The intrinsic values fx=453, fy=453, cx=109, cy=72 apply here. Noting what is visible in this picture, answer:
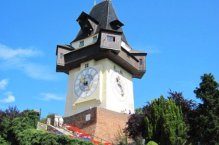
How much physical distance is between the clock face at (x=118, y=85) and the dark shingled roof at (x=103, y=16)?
13.2 feet

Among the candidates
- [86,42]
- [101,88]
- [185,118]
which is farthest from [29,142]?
[86,42]

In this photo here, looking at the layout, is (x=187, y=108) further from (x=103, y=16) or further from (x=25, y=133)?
(x=103, y=16)

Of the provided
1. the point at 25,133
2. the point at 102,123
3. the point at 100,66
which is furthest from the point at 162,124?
the point at 100,66

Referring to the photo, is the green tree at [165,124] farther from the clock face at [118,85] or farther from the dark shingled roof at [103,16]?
the dark shingled roof at [103,16]

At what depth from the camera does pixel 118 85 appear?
3734 cm

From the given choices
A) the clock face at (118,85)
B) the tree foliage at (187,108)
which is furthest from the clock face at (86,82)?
the tree foliage at (187,108)

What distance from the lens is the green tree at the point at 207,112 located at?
2380cm

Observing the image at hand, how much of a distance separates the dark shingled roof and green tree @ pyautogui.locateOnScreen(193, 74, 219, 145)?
14.2m

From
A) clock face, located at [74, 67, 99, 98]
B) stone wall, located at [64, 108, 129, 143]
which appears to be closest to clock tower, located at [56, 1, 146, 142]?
clock face, located at [74, 67, 99, 98]

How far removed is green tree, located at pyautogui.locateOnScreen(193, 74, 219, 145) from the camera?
2380 cm

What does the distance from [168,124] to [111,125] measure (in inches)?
423

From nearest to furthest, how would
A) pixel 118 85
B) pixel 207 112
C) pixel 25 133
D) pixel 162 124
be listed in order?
pixel 25 133 → pixel 162 124 → pixel 207 112 → pixel 118 85

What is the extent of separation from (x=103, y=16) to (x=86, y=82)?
6.91 meters

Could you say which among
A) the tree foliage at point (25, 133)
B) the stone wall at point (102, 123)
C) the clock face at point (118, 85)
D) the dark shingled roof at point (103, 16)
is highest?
the dark shingled roof at point (103, 16)
